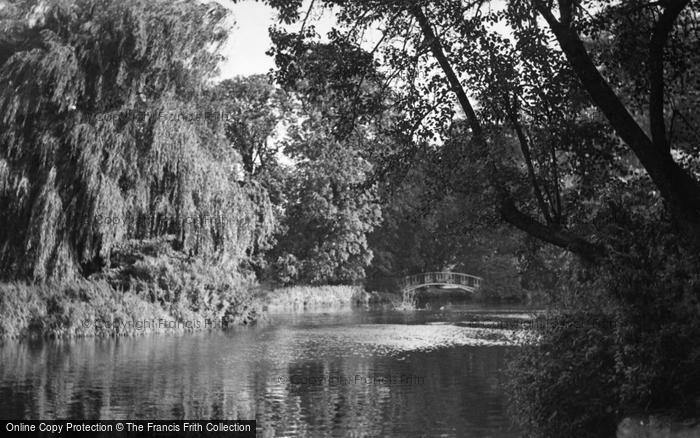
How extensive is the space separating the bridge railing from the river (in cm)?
3395

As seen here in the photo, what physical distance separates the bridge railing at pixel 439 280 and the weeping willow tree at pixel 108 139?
32525mm

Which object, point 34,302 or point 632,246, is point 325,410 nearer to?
point 632,246

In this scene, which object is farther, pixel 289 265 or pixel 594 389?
pixel 289 265

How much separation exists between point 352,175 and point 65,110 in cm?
2829

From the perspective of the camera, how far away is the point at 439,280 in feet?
198

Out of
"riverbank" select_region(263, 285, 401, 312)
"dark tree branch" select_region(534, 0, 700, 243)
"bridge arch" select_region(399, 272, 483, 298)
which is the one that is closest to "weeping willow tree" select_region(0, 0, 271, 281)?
"riverbank" select_region(263, 285, 401, 312)

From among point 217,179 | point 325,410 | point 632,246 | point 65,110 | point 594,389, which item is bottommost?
point 325,410

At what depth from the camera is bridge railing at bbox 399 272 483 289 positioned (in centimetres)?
5841

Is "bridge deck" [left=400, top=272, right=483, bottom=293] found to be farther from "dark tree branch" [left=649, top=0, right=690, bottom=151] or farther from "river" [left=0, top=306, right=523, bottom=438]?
"dark tree branch" [left=649, top=0, right=690, bottom=151]

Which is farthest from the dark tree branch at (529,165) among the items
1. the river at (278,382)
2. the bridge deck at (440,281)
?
the bridge deck at (440,281)

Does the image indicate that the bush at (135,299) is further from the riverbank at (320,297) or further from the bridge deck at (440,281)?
the bridge deck at (440,281)

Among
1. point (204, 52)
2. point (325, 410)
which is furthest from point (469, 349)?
point (204, 52)

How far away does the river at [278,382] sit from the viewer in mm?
10867

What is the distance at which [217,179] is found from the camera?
84.8 ft
